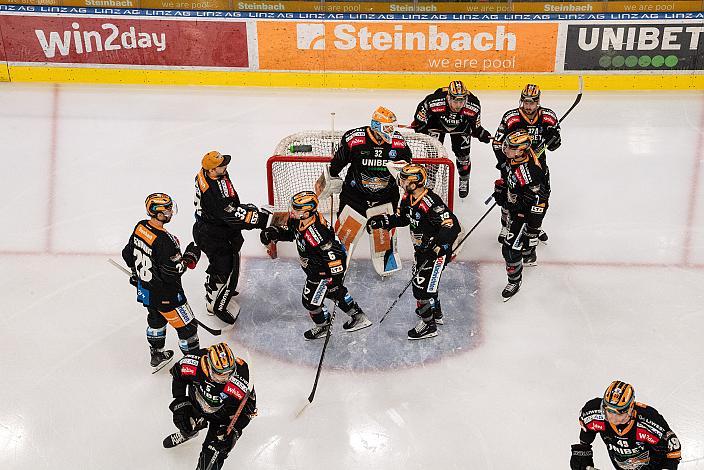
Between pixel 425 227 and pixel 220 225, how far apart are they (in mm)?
1536

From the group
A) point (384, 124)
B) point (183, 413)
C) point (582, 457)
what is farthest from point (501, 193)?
point (183, 413)

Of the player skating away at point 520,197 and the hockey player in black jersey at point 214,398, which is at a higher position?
the player skating away at point 520,197

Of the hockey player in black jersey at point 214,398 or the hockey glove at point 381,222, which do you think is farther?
the hockey glove at point 381,222

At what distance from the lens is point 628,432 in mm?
4414

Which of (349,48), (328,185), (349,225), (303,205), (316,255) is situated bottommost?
(349,225)

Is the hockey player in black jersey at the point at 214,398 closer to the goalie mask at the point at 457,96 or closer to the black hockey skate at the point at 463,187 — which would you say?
the goalie mask at the point at 457,96

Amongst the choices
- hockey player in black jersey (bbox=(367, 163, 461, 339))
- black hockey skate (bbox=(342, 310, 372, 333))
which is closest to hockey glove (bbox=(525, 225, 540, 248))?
hockey player in black jersey (bbox=(367, 163, 461, 339))

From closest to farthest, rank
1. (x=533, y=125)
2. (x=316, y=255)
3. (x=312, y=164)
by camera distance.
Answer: (x=316, y=255) → (x=533, y=125) → (x=312, y=164)

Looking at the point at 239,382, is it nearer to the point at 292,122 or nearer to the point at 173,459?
the point at 173,459

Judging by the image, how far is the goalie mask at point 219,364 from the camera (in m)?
4.72

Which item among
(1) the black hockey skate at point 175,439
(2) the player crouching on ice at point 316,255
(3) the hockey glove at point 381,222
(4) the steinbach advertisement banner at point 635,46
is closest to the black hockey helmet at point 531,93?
(3) the hockey glove at point 381,222

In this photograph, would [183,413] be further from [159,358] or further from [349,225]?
[349,225]

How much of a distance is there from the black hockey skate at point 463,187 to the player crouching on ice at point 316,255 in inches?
97.9

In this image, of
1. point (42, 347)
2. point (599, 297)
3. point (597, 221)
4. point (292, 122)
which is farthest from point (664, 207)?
point (42, 347)
